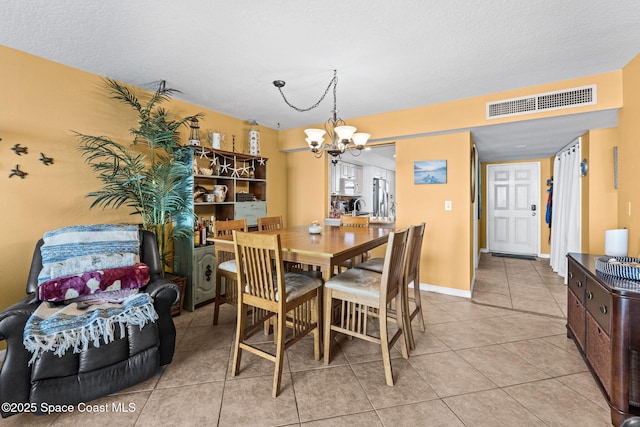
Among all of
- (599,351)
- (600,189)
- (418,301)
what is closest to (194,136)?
(418,301)

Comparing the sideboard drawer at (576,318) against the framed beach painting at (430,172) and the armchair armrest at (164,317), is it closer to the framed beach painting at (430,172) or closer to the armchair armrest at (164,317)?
the framed beach painting at (430,172)

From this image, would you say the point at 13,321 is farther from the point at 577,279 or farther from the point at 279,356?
the point at 577,279

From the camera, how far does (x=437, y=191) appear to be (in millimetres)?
3684

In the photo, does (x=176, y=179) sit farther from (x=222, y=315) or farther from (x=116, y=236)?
(x=222, y=315)

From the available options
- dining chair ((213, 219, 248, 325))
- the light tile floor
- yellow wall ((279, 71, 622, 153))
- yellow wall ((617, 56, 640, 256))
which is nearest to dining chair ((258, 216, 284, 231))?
dining chair ((213, 219, 248, 325))

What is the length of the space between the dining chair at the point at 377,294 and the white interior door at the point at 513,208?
5.28 meters

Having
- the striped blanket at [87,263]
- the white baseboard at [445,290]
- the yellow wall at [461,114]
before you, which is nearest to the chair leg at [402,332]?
the white baseboard at [445,290]

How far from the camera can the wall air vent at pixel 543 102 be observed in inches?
105

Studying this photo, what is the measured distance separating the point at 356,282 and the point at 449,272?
2.15m

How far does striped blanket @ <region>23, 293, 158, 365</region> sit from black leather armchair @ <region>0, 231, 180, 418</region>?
0.04m

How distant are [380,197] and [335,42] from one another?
585 cm

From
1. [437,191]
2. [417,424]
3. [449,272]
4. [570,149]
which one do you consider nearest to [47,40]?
[417,424]

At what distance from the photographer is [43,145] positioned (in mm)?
2355

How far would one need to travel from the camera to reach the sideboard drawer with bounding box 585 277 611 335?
157cm
